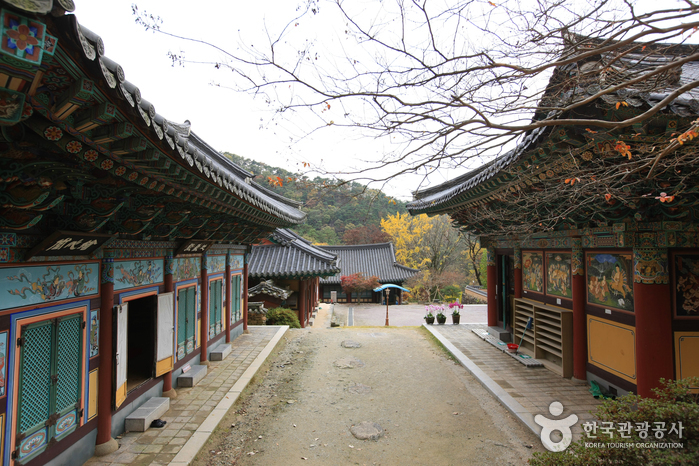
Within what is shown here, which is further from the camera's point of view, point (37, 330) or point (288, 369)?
point (288, 369)

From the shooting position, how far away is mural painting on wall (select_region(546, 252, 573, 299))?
7.51 metres

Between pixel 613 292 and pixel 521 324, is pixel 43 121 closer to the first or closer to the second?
pixel 613 292

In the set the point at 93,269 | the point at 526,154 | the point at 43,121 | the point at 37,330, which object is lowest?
the point at 37,330

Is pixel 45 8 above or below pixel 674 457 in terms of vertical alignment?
above

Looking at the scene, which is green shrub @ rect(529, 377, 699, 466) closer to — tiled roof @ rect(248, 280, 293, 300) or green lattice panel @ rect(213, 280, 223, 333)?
green lattice panel @ rect(213, 280, 223, 333)

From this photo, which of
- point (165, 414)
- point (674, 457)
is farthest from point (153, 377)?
point (674, 457)

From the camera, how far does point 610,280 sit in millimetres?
6246

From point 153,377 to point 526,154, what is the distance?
22.1 feet

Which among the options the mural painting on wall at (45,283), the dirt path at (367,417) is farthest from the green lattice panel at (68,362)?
the dirt path at (367,417)

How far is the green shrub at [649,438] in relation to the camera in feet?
8.28

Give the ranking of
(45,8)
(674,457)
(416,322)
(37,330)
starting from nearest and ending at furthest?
(45,8)
(674,457)
(37,330)
(416,322)

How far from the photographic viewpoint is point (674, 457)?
8.07 ft

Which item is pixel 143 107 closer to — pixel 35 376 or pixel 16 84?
pixel 16 84

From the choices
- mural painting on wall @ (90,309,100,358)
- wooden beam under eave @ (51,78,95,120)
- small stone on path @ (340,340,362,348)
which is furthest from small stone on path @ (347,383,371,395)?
wooden beam under eave @ (51,78,95,120)
